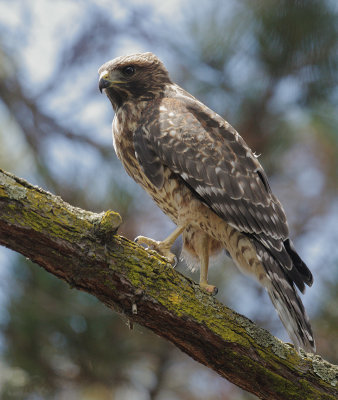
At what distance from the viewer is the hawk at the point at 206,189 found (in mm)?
3463

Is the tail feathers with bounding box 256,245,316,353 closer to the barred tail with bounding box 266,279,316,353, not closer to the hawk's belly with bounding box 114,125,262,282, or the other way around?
the barred tail with bounding box 266,279,316,353

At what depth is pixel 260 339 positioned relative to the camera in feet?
9.78

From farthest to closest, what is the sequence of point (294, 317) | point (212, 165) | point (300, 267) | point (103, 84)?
point (103, 84), point (212, 165), point (300, 267), point (294, 317)

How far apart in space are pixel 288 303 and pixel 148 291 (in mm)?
976

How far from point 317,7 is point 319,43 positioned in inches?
11.6

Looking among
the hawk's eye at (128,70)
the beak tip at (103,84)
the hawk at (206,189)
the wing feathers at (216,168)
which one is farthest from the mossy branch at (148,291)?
the hawk's eye at (128,70)

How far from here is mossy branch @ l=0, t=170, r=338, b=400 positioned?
2.53m

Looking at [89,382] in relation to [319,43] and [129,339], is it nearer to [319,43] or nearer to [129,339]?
[129,339]

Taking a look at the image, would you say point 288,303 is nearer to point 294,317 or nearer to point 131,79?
point 294,317

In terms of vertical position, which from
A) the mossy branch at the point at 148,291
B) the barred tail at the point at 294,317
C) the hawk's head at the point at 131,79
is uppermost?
the hawk's head at the point at 131,79

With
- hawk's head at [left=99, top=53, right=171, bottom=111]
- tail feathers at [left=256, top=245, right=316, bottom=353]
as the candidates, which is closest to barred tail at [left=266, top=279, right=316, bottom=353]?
tail feathers at [left=256, top=245, right=316, bottom=353]

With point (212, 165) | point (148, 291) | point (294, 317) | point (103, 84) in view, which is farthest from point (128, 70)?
point (294, 317)

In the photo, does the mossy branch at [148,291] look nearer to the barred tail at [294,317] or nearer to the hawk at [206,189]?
the barred tail at [294,317]

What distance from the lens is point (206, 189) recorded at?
360 cm
